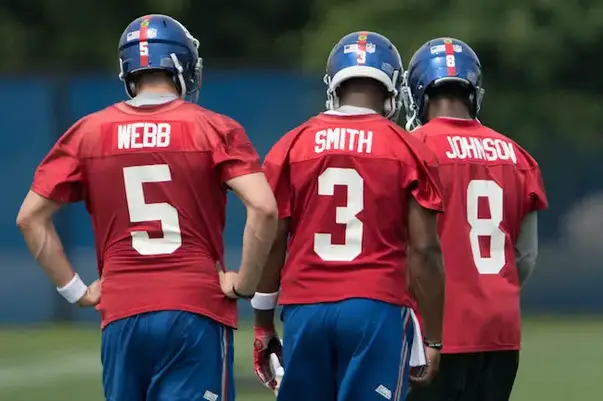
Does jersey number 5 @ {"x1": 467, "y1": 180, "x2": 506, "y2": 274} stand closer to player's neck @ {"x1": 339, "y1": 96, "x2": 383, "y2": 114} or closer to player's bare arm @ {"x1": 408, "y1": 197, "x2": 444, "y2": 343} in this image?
player's bare arm @ {"x1": 408, "y1": 197, "x2": 444, "y2": 343}

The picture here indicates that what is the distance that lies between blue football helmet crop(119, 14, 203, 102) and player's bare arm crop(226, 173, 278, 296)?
534 mm

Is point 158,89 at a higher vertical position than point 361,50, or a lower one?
lower

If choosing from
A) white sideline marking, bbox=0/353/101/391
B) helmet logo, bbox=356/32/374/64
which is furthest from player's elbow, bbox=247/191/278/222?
white sideline marking, bbox=0/353/101/391

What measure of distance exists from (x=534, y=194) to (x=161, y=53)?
→ 71.3 inches

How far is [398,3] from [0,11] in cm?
943

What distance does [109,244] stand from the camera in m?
6.16

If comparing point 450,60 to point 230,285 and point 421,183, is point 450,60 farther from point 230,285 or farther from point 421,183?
point 230,285

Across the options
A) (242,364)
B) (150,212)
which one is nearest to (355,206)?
(150,212)

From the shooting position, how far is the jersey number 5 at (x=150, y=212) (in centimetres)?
605

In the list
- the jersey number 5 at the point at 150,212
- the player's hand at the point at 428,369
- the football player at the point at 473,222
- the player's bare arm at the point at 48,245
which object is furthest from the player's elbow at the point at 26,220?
the football player at the point at 473,222

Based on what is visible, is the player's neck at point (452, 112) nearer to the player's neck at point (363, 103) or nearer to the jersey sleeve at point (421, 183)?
the player's neck at point (363, 103)

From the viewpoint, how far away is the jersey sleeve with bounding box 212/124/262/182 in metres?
6.03

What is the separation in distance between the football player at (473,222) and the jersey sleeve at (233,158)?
110cm

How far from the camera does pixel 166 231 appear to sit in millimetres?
6055
